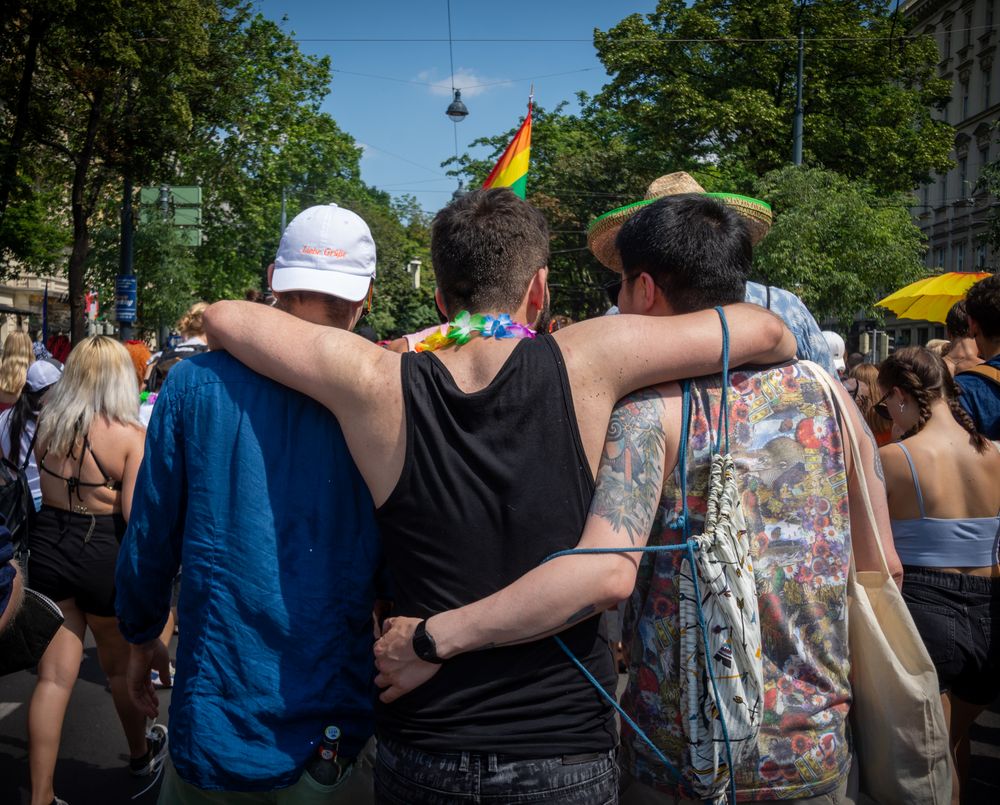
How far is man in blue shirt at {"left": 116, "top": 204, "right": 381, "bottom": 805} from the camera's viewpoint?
1982 millimetres

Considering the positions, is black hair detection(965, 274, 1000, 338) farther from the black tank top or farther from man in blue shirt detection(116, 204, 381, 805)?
man in blue shirt detection(116, 204, 381, 805)

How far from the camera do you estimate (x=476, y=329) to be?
1922 mm

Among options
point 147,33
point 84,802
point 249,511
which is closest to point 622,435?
point 249,511

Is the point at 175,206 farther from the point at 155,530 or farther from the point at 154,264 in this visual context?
the point at 155,530

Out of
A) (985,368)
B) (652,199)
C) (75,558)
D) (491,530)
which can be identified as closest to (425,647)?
(491,530)

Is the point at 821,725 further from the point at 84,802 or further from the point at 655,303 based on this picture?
the point at 84,802

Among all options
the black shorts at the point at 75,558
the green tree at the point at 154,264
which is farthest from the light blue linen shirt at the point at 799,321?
the green tree at the point at 154,264

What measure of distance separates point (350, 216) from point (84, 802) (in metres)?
3.21

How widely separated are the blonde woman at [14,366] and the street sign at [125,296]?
11689 mm

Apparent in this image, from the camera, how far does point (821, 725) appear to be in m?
1.94

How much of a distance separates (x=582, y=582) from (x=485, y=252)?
0.70 m

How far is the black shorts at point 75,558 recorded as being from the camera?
4.21 m

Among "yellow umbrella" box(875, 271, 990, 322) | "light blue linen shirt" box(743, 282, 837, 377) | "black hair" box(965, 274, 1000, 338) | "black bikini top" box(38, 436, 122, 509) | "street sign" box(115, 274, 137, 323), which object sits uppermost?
"street sign" box(115, 274, 137, 323)

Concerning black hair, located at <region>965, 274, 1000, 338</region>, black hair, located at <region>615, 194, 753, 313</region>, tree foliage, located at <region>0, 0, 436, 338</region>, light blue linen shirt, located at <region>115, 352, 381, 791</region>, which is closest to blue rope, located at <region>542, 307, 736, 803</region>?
black hair, located at <region>615, 194, 753, 313</region>
